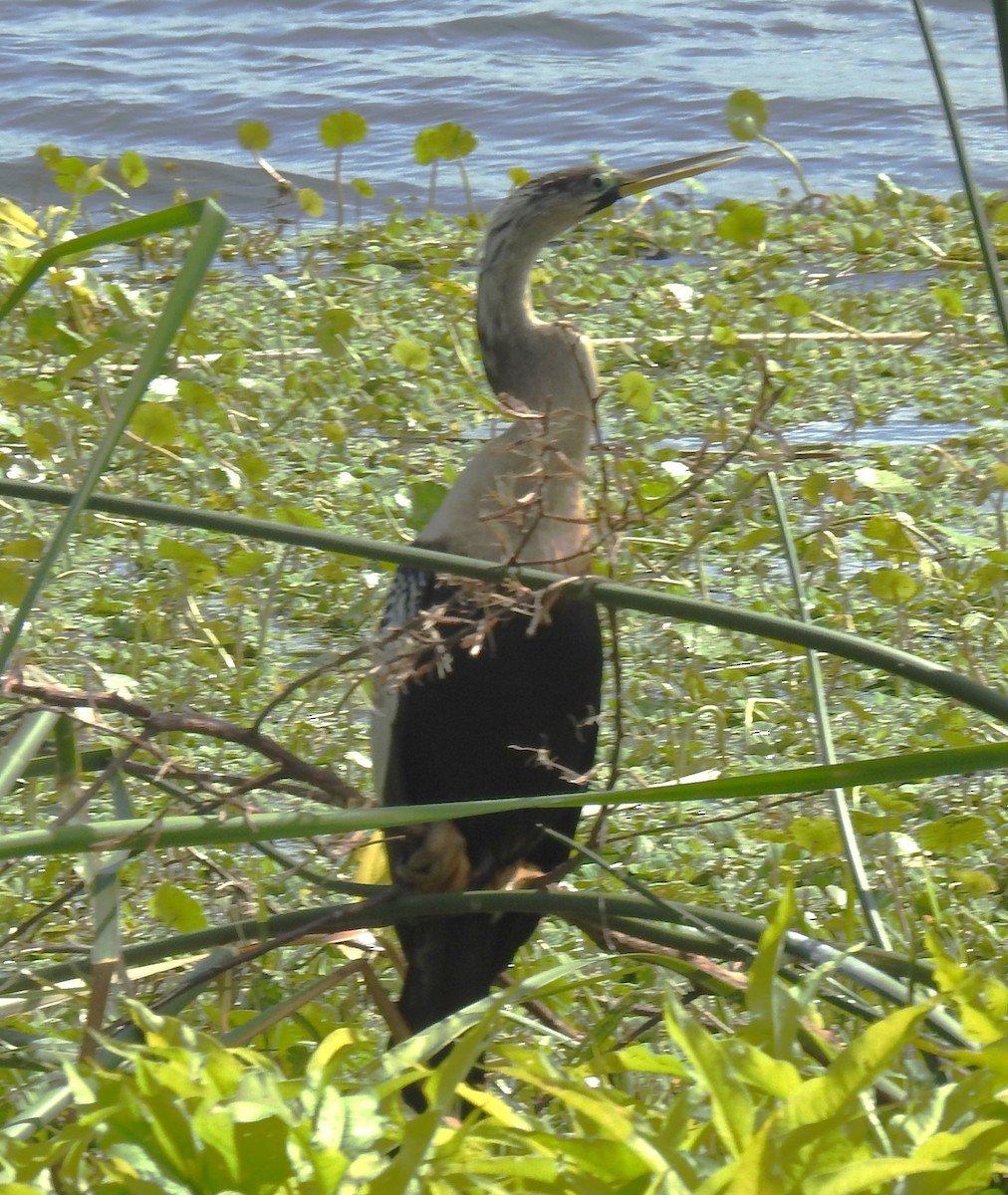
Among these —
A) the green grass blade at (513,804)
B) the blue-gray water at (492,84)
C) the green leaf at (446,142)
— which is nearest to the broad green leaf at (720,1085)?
the green grass blade at (513,804)

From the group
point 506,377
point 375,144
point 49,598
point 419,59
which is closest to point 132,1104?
point 506,377

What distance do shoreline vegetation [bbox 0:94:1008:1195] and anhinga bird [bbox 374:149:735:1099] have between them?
7 cm

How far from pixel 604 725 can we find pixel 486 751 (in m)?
0.58

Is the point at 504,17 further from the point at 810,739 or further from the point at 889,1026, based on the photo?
the point at 889,1026

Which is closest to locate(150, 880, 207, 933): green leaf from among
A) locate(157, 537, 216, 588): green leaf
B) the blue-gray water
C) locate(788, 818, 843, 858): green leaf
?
locate(788, 818, 843, 858): green leaf

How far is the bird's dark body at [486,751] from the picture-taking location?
1.70m

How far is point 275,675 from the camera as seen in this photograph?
2539mm

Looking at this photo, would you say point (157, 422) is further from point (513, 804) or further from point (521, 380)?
point (513, 804)

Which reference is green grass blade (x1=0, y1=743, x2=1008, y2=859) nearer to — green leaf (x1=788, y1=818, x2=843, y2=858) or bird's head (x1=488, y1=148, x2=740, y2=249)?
green leaf (x1=788, y1=818, x2=843, y2=858)

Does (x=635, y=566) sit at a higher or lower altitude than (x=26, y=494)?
lower

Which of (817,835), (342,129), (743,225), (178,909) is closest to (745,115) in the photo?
(743,225)

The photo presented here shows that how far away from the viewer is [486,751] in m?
1.79

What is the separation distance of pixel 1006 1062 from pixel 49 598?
7.67 feet

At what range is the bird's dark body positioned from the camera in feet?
5.59
